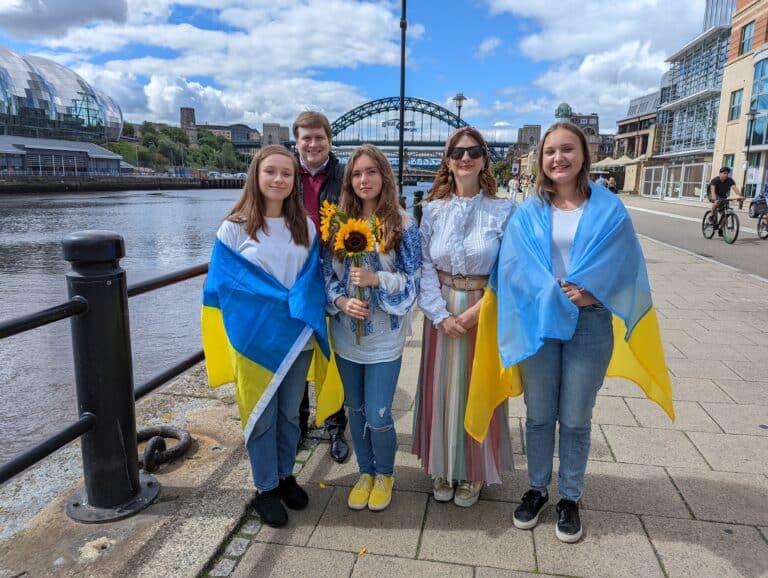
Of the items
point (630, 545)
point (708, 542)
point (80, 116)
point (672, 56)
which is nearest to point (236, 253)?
point (630, 545)

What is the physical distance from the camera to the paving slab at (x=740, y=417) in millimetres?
3441

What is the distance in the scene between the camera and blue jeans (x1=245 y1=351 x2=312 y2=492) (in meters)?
2.49

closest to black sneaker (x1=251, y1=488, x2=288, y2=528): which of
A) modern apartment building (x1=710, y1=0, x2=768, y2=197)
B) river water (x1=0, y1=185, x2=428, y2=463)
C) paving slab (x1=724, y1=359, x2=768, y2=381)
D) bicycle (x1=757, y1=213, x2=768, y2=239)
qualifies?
river water (x1=0, y1=185, x2=428, y2=463)

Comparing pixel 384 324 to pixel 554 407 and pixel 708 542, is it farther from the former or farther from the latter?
pixel 708 542

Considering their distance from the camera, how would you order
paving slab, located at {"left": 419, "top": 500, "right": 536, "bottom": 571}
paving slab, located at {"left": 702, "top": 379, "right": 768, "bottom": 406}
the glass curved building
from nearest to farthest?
1. paving slab, located at {"left": 419, "top": 500, "right": 536, "bottom": 571}
2. paving slab, located at {"left": 702, "top": 379, "right": 768, "bottom": 406}
3. the glass curved building

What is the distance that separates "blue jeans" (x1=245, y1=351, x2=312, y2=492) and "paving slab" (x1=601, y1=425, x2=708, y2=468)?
5.81ft

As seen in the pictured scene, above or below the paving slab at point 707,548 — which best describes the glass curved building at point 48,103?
above

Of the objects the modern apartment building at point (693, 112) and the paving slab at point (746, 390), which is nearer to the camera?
A: the paving slab at point (746, 390)

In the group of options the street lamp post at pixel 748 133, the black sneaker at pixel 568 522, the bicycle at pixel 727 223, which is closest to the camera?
the black sneaker at pixel 568 522

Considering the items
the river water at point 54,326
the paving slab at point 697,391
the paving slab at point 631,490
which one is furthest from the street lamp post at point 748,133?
the paving slab at point 631,490

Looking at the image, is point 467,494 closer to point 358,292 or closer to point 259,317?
point 358,292

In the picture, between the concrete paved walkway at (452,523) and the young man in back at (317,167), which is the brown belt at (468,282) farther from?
the concrete paved walkway at (452,523)

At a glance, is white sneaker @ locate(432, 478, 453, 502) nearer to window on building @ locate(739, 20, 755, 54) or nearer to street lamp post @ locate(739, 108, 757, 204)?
street lamp post @ locate(739, 108, 757, 204)

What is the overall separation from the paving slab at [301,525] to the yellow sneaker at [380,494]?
22 centimetres
